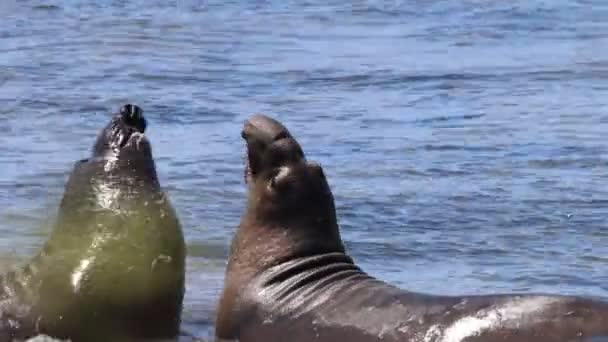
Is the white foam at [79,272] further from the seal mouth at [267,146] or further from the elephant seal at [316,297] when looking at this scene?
the seal mouth at [267,146]

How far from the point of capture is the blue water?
9547 mm

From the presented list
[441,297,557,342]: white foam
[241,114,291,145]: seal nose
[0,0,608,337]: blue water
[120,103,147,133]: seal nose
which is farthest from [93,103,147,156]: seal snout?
[441,297,557,342]: white foam

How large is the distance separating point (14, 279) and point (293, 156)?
1.25 m

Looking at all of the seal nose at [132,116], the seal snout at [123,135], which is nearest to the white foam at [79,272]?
the seal snout at [123,135]

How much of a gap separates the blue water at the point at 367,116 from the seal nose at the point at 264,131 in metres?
0.85

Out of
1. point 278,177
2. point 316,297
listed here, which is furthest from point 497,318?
point 278,177

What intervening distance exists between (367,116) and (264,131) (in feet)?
18.5

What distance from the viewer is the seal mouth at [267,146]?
297 inches

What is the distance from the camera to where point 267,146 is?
757 centimetres

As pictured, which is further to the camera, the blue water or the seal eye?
the blue water

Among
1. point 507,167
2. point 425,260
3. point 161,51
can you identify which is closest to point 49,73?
point 161,51

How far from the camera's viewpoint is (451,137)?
1234cm

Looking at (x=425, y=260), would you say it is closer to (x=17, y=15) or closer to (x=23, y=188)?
(x=23, y=188)

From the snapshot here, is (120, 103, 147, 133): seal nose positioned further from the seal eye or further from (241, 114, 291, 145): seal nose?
the seal eye
